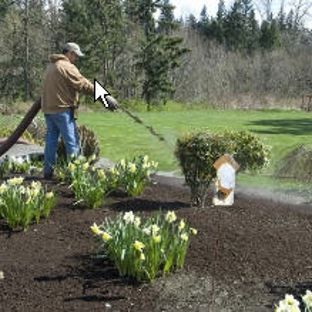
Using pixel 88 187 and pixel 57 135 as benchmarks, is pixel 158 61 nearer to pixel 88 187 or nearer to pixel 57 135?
pixel 57 135

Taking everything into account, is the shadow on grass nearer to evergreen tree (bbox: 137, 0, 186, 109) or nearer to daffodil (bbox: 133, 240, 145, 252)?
evergreen tree (bbox: 137, 0, 186, 109)

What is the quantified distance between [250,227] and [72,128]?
10.1 ft

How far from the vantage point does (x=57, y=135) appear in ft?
25.8

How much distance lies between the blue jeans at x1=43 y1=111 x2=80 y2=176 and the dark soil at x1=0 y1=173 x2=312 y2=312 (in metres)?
1.62

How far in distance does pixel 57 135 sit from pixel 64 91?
2.18 ft

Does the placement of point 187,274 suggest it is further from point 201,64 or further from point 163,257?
point 201,64

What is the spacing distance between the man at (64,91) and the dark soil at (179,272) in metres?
1.66

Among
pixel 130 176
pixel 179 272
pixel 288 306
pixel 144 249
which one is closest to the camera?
pixel 288 306

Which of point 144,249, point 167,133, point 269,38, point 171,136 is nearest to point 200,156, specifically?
point 144,249

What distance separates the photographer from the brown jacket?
7.39 meters

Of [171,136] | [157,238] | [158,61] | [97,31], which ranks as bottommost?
[157,238]

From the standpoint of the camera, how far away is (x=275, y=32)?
6003 centimetres

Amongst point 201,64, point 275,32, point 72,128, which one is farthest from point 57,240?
point 275,32

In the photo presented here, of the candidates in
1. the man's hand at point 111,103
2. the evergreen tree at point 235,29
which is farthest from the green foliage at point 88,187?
the evergreen tree at point 235,29
